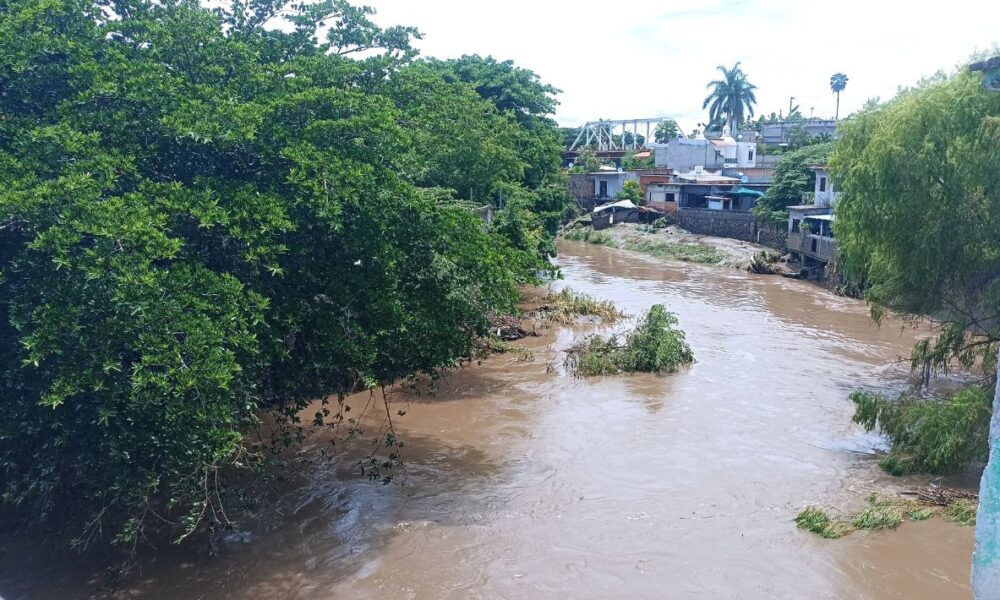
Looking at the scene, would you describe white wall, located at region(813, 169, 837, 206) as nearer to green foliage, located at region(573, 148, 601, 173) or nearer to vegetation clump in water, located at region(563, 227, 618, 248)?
vegetation clump in water, located at region(563, 227, 618, 248)

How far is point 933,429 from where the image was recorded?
11.0 m

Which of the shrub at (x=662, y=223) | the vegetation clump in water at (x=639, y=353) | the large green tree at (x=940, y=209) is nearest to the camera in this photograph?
the large green tree at (x=940, y=209)

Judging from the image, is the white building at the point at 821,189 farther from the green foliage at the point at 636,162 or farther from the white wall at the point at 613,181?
the green foliage at the point at 636,162

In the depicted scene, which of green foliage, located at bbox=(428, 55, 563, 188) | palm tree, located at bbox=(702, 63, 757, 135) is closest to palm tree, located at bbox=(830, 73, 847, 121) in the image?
palm tree, located at bbox=(702, 63, 757, 135)

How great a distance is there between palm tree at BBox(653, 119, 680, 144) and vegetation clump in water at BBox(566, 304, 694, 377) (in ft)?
184

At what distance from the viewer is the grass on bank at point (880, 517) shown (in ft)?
31.5

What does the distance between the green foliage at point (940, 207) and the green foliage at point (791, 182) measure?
23902mm

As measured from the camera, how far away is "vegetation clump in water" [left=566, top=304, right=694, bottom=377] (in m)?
17.4

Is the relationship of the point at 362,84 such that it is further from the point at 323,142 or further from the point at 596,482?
the point at 596,482

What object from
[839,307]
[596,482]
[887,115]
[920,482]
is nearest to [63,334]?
[596,482]

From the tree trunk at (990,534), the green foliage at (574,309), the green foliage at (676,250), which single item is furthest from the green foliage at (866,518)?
the green foliage at (676,250)

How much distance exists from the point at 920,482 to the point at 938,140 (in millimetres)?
5418

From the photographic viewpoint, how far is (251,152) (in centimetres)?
842

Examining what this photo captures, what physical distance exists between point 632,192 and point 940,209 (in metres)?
37.4
